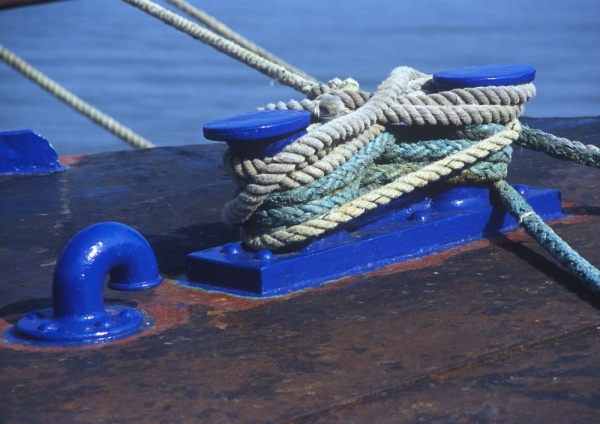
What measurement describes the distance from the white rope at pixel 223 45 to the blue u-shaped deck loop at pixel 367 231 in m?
0.80

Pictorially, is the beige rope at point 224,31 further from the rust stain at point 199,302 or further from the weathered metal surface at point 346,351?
the rust stain at point 199,302

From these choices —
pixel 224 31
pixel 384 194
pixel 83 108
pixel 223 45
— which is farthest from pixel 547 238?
pixel 83 108

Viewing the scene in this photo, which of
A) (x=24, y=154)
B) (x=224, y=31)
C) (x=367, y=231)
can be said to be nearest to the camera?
(x=367, y=231)

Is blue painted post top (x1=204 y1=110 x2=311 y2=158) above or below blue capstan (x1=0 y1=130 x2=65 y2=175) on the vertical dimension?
above

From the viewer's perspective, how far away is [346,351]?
1.70 meters

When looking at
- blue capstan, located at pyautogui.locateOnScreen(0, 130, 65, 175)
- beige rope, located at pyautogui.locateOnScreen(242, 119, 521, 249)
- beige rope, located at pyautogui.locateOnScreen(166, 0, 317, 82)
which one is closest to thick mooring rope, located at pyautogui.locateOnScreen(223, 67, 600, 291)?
beige rope, located at pyautogui.locateOnScreen(242, 119, 521, 249)

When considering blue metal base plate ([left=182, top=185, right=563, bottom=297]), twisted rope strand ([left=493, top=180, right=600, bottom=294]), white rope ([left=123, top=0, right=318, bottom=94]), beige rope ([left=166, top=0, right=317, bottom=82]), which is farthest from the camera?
beige rope ([left=166, top=0, right=317, bottom=82])

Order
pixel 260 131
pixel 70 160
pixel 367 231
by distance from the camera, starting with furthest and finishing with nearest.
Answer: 1. pixel 70 160
2. pixel 367 231
3. pixel 260 131

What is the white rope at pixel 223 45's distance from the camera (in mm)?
3117

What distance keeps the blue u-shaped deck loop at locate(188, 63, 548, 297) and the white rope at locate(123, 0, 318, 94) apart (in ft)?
2.63

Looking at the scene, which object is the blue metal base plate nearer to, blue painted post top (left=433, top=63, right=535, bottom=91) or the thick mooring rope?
the thick mooring rope

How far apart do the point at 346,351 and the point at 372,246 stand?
1.77ft

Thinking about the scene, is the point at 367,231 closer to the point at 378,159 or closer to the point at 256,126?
the point at 378,159

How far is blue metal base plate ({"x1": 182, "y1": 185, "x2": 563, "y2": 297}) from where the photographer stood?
2.07 meters
